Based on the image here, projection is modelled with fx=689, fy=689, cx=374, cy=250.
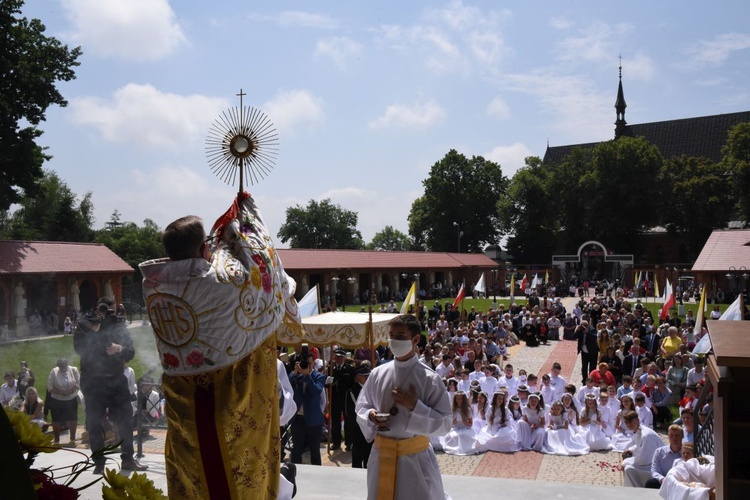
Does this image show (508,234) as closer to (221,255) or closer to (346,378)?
(346,378)

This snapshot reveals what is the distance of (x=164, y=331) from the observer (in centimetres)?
365

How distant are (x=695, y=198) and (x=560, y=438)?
175ft

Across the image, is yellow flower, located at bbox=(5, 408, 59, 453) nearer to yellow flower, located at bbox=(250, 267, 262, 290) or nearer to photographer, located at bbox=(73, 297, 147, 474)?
yellow flower, located at bbox=(250, 267, 262, 290)

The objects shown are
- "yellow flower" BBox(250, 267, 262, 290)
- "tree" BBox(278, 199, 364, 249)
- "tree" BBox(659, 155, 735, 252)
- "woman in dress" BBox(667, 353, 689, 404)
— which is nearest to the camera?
"yellow flower" BBox(250, 267, 262, 290)

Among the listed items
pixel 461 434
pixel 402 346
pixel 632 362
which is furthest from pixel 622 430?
pixel 402 346

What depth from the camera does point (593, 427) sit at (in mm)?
11617

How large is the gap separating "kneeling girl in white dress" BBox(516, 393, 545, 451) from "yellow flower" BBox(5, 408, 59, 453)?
438 inches

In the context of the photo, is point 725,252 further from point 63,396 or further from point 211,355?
point 211,355

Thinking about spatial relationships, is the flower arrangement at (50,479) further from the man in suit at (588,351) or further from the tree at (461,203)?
the tree at (461,203)

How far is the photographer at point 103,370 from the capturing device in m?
7.23

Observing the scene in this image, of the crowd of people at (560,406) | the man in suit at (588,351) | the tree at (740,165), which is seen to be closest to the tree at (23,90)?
the crowd of people at (560,406)

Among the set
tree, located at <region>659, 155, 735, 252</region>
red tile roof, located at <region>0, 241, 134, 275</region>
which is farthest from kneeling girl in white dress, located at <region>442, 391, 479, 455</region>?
tree, located at <region>659, 155, 735, 252</region>

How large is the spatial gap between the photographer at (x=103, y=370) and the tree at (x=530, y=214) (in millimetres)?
63717

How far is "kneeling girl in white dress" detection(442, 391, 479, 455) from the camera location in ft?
37.5
